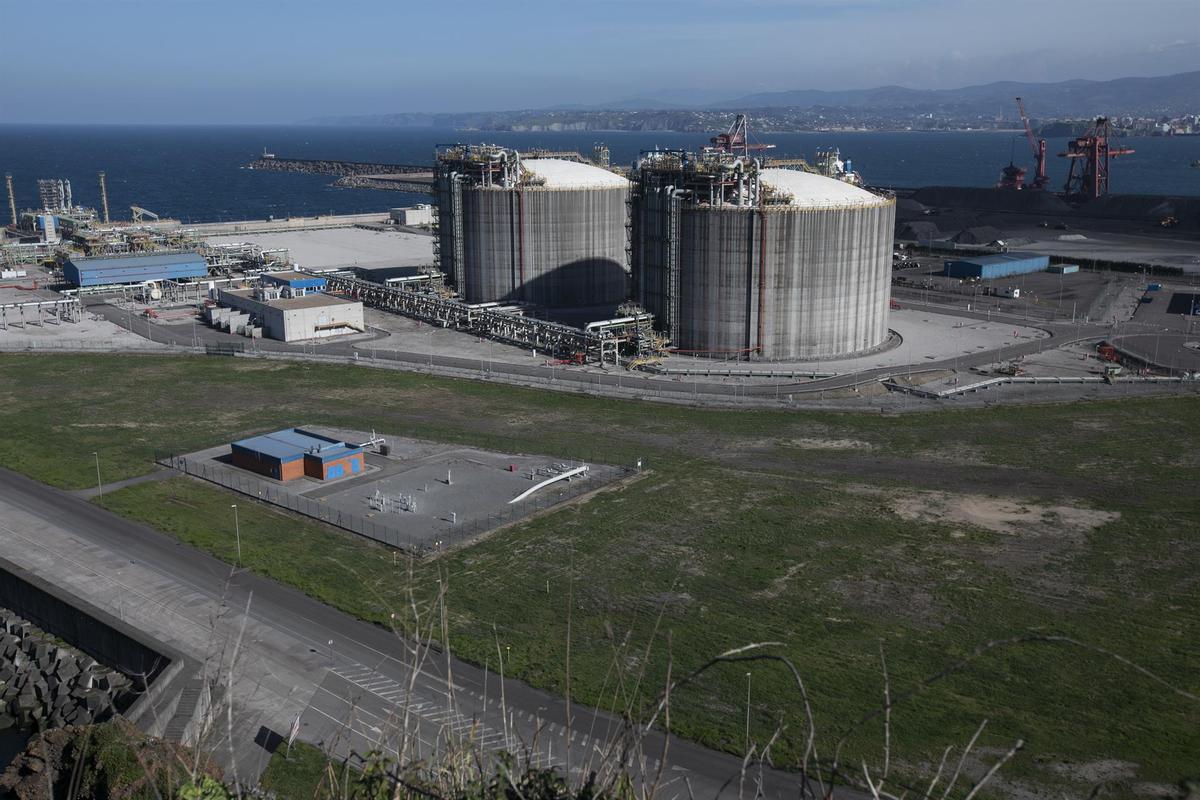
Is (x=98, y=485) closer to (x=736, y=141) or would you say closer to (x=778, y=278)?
(x=778, y=278)

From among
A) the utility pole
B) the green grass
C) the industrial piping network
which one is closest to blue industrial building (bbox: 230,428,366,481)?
the utility pole

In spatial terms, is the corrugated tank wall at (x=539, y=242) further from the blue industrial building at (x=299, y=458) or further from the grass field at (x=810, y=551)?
the blue industrial building at (x=299, y=458)

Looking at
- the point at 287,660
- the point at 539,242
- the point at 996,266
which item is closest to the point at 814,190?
the point at 539,242

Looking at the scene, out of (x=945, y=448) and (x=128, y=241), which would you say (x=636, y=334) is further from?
(x=128, y=241)

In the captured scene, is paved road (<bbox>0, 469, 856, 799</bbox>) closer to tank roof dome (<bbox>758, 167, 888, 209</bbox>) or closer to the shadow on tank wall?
tank roof dome (<bbox>758, 167, 888, 209</bbox>)

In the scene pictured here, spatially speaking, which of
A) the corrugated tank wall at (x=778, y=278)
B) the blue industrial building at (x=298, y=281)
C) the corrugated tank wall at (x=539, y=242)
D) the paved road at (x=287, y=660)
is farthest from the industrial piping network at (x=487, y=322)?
the paved road at (x=287, y=660)

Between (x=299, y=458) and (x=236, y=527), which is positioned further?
(x=299, y=458)
